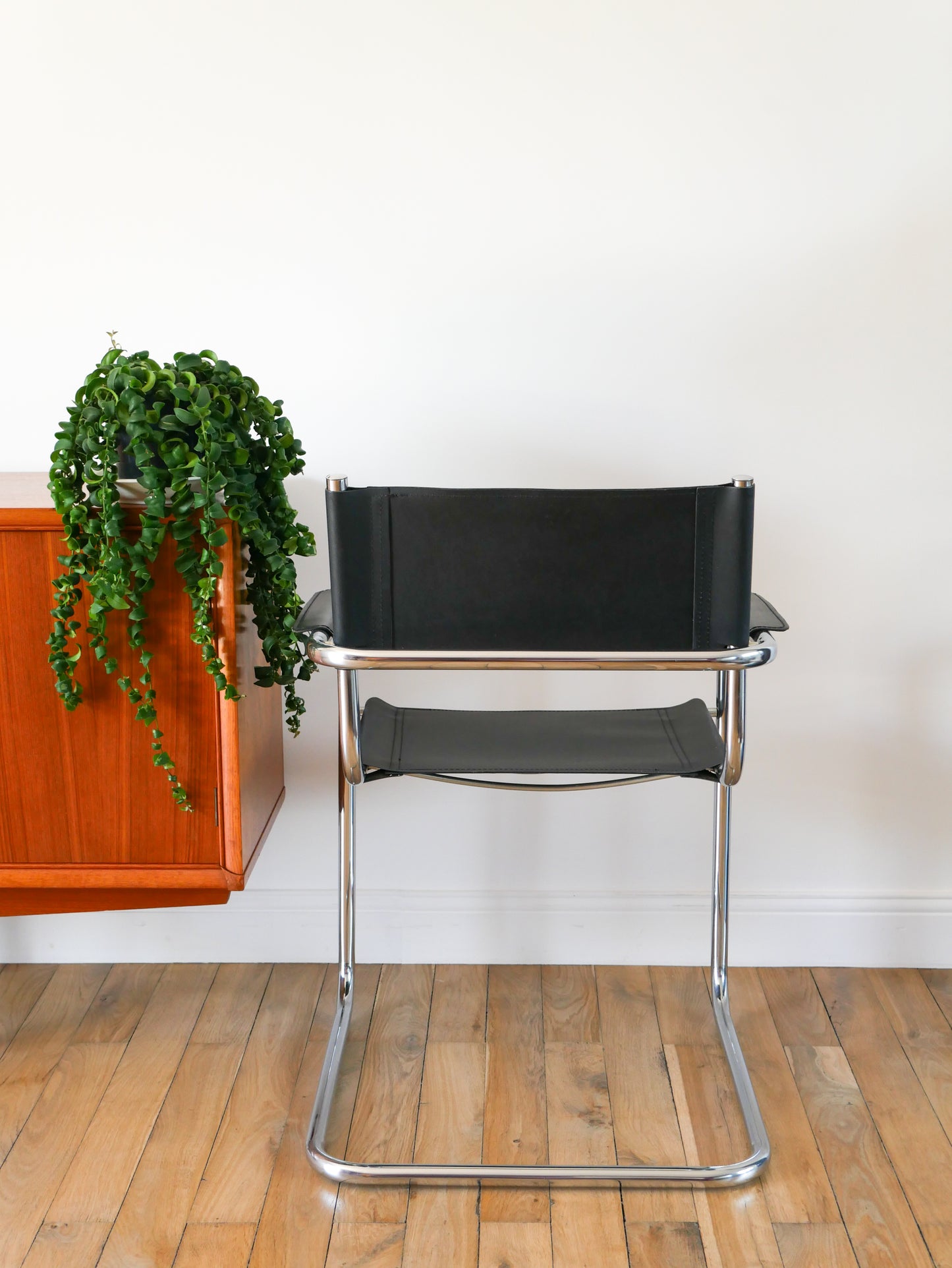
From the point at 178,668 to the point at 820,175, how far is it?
4.75 ft

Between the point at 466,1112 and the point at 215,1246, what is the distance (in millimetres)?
456

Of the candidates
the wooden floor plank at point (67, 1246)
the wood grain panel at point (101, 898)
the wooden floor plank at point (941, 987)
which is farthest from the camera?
the wooden floor plank at point (941, 987)

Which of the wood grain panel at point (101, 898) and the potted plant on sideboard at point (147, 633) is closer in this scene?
the potted plant on sideboard at point (147, 633)

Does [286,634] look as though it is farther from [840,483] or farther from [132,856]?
[840,483]

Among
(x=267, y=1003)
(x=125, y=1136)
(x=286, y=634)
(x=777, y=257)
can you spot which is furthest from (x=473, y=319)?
(x=125, y=1136)

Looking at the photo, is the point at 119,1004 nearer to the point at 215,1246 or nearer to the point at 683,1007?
the point at 215,1246

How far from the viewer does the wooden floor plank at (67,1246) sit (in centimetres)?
148

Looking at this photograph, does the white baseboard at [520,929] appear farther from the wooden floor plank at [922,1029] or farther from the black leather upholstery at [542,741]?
the black leather upholstery at [542,741]

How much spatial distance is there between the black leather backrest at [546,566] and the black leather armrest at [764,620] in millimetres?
96

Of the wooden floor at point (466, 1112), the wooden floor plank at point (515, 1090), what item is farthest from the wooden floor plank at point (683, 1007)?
the wooden floor plank at point (515, 1090)

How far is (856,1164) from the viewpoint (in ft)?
5.47

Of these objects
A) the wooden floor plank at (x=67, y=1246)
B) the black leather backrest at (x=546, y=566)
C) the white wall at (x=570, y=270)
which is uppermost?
the white wall at (x=570, y=270)

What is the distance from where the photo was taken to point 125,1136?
68.1 inches

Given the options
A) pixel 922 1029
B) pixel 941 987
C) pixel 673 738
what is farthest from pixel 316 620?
pixel 941 987
